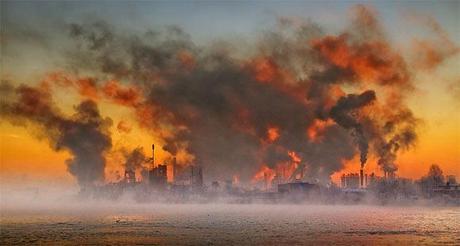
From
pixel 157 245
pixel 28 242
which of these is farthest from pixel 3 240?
pixel 157 245

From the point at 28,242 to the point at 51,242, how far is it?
4248 millimetres

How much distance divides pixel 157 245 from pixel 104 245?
366 inches

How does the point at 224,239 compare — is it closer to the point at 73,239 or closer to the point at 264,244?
the point at 264,244

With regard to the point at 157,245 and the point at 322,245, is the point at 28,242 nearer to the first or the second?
the point at 157,245

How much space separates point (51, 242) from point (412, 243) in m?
66.7

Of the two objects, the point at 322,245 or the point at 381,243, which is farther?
the point at 381,243

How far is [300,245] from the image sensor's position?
4090 inches

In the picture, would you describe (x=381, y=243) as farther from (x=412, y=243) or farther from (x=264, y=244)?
(x=264, y=244)

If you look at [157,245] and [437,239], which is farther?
[437,239]

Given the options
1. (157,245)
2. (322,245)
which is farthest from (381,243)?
(157,245)

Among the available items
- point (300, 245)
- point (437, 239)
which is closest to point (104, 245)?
point (300, 245)

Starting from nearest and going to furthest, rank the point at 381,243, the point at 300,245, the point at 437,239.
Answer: the point at 300,245, the point at 381,243, the point at 437,239

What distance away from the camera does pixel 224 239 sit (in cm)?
11912

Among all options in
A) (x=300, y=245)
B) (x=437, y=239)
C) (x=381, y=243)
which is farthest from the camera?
(x=437, y=239)
